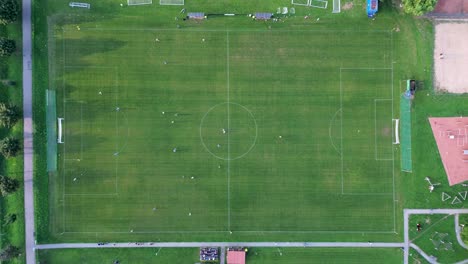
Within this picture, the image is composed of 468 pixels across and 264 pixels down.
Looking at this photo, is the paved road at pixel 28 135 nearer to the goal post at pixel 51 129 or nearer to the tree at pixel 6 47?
the tree at pixel 6 47

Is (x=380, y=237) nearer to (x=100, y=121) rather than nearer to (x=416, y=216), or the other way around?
(x=416, y=216)

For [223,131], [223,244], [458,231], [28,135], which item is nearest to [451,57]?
[458,231]

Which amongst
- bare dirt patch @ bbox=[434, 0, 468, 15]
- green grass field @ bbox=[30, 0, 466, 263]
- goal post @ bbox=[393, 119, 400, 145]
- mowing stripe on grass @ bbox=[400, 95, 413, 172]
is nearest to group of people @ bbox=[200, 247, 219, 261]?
green grass field @ bbox=[30, 0, 466, 263]

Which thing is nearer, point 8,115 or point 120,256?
point 8,115

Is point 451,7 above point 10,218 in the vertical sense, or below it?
above

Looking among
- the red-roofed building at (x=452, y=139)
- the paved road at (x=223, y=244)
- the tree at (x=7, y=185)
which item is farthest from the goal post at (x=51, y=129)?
the red-roofed building at (x=452, y=139)

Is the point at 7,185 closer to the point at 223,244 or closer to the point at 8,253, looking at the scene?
the point at 8,253

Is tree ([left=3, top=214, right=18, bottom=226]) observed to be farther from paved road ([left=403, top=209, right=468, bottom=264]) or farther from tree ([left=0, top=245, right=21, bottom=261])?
paved road ([left=403, top=209, right=468, bottom=264])

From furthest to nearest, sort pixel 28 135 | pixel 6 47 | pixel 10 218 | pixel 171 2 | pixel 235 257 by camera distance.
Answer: pixel 171 2, pixel 28 135, pixel 235 257, pixel 10 218, pixel 6 47
